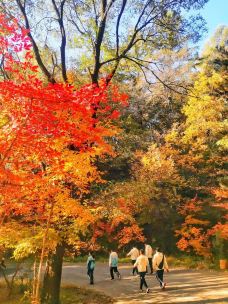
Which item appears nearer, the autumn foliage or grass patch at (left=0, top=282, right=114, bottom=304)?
the autumn foliage

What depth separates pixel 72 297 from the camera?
14617 mm

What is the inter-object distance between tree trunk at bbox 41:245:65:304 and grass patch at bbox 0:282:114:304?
1.21 m

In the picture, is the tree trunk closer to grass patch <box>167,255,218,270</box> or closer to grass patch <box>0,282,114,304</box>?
grass patch <box>0,282,114,304</box>

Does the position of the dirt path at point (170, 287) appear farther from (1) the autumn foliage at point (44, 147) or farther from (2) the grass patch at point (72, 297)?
(1) the autumn foliage at point (44, 147)

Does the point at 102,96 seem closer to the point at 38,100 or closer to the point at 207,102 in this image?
the point at 38,100

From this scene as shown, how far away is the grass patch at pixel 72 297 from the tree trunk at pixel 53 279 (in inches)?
47.6

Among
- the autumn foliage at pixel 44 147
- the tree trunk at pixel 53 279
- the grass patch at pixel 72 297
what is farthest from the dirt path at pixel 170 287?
the autumn foliage at pixel 44 147

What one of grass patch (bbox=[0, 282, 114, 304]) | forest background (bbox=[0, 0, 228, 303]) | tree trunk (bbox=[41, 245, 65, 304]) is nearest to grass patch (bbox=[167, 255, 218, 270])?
forest background (bbox=[0, 0, 228, 303])

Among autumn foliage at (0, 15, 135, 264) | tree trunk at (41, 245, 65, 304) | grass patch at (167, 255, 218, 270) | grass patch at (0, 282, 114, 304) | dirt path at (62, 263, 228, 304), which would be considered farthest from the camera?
grass patch at (167, 255, 218, 270)

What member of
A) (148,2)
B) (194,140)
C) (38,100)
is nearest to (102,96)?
(38,100)

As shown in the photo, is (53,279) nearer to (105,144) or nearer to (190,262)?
(105,144)

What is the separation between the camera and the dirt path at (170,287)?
1266 cm

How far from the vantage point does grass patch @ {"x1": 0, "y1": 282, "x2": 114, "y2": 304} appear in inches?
543

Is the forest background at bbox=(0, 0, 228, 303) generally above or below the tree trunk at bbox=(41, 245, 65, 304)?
above
